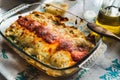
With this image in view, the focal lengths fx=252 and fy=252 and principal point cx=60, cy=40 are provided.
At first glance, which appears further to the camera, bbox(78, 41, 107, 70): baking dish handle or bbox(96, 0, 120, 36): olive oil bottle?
bbox(96, 0, 120, 36): olive oil bottle

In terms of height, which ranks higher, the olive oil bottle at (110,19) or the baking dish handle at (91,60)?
the olive oil bottle at (110,19)

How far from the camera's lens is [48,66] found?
0.47m

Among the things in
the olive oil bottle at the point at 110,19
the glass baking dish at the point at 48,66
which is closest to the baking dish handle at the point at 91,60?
the glass baking dish at the point at 48,66

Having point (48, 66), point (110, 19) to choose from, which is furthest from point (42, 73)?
point (110, 19)

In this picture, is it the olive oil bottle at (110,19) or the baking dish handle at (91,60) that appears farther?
the olive oil bottle at (110,19)

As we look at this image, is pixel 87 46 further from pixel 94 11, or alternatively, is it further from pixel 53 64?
pixel 94 11

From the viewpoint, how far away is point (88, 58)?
0.48 meters

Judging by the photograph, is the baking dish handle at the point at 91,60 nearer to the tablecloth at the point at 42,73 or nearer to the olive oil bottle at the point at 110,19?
the tablecloth at the point at 42,73

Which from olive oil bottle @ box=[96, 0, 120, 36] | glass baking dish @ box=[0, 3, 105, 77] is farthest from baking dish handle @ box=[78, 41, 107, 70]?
olive oil bottle @ box=[96, 0, 120, 36]

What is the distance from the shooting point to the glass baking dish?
0.48m

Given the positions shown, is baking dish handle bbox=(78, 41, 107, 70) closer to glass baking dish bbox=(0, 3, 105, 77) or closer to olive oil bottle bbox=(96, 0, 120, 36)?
glass baking dish bbox=(0, 3, 105, 77)

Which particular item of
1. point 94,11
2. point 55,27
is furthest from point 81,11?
point 55,27

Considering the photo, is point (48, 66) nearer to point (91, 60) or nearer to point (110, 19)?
point (91, 60)

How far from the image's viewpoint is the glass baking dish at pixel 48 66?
478 mm
